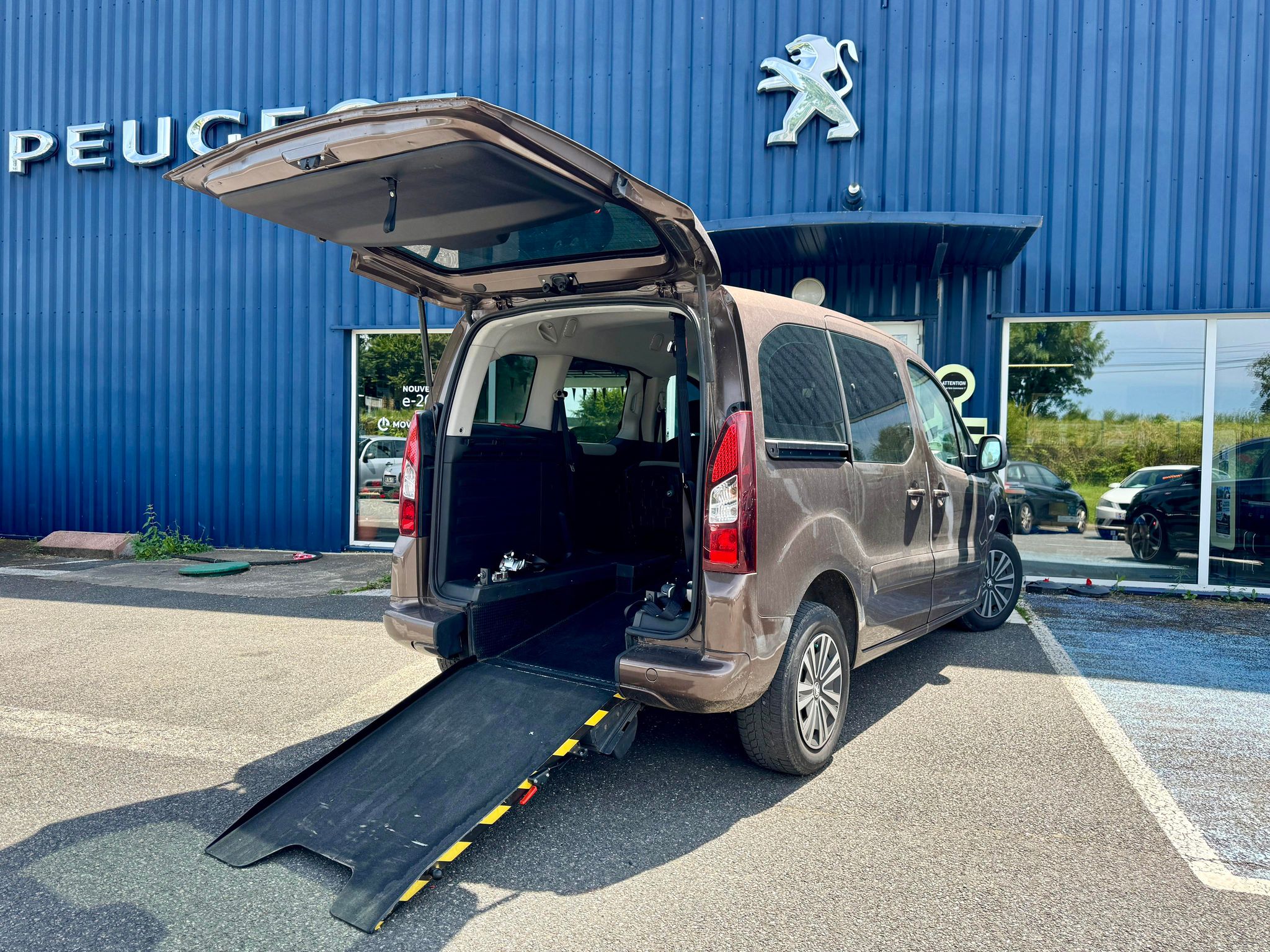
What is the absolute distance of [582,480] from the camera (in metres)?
5.37

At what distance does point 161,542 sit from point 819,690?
31.8ft

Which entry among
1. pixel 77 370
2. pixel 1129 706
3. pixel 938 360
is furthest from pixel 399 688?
pixel 77 370

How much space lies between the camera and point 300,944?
2570 mm

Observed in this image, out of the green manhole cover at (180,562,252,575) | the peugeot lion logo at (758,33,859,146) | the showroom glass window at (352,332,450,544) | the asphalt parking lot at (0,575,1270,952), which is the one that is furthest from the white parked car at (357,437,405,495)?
the peugeot lion logo at (758,33,859,146)

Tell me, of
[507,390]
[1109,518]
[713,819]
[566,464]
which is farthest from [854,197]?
[713,819]

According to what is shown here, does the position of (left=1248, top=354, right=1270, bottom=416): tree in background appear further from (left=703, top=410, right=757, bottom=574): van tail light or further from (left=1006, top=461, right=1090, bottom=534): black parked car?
(left=703, top=410, right=757, bottom=574): van tail light

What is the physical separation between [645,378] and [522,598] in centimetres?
201

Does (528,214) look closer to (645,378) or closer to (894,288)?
(645,378)

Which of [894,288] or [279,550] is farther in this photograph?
A: [279,550]

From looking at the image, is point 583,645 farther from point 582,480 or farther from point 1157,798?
point 1157,798

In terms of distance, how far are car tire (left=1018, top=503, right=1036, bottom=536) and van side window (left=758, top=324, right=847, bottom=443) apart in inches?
229

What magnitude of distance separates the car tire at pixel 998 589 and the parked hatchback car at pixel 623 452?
101 centimetres

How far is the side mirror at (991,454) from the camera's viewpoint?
18.5 feet

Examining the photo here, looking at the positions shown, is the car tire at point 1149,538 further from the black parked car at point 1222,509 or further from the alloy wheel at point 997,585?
the alloy wheel at point 997,585
